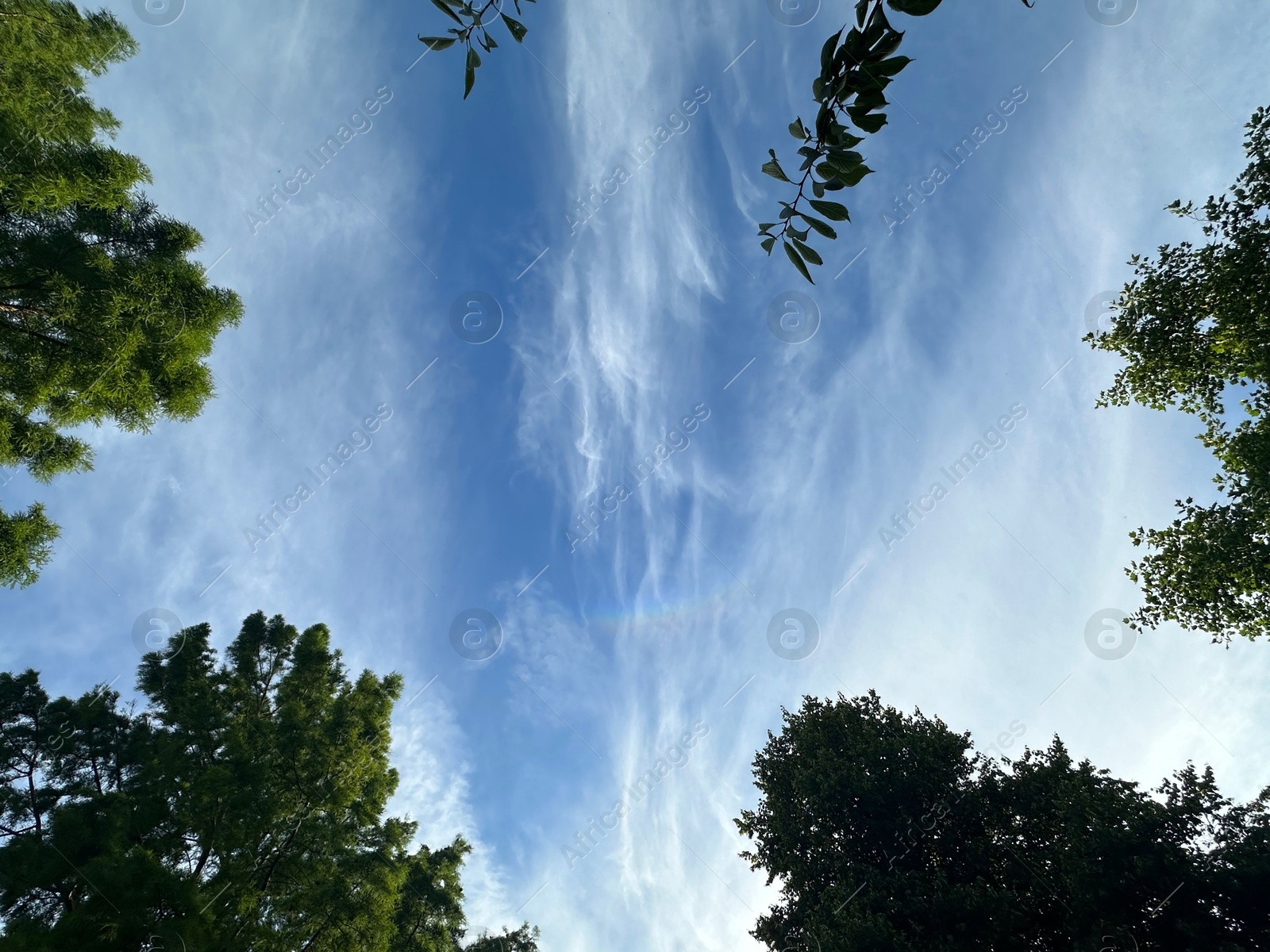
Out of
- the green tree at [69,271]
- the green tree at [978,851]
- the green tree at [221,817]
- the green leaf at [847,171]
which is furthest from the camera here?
the green tree at [978,851]

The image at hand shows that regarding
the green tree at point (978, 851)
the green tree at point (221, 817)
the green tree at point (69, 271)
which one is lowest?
the green tree at point (978, 851)

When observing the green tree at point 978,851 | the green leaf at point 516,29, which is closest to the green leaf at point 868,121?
the green leaf at point 516,29

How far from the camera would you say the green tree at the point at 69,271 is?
6734 mm

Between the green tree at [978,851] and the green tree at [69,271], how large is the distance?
52.4 ft

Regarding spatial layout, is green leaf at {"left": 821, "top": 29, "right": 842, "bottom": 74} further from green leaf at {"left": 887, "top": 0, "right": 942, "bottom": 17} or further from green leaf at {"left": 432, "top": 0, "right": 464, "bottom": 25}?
green leaf at {"left": 432, "top": 0, "right": 464, "bottom": 25}

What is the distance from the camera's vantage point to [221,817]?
978cm

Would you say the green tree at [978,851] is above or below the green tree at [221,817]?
below

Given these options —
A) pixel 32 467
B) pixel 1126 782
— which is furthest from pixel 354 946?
pixel 1126 782

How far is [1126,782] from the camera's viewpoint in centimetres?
1280

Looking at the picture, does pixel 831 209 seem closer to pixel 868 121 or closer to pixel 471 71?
pixel 868 121

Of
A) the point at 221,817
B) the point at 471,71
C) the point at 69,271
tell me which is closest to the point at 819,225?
the point at 471,71

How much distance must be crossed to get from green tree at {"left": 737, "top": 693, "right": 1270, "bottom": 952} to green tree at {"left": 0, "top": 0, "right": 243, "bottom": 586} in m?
16.0

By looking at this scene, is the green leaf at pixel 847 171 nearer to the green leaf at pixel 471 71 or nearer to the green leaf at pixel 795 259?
the green leaf at pixel 795 259

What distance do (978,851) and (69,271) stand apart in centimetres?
2032
